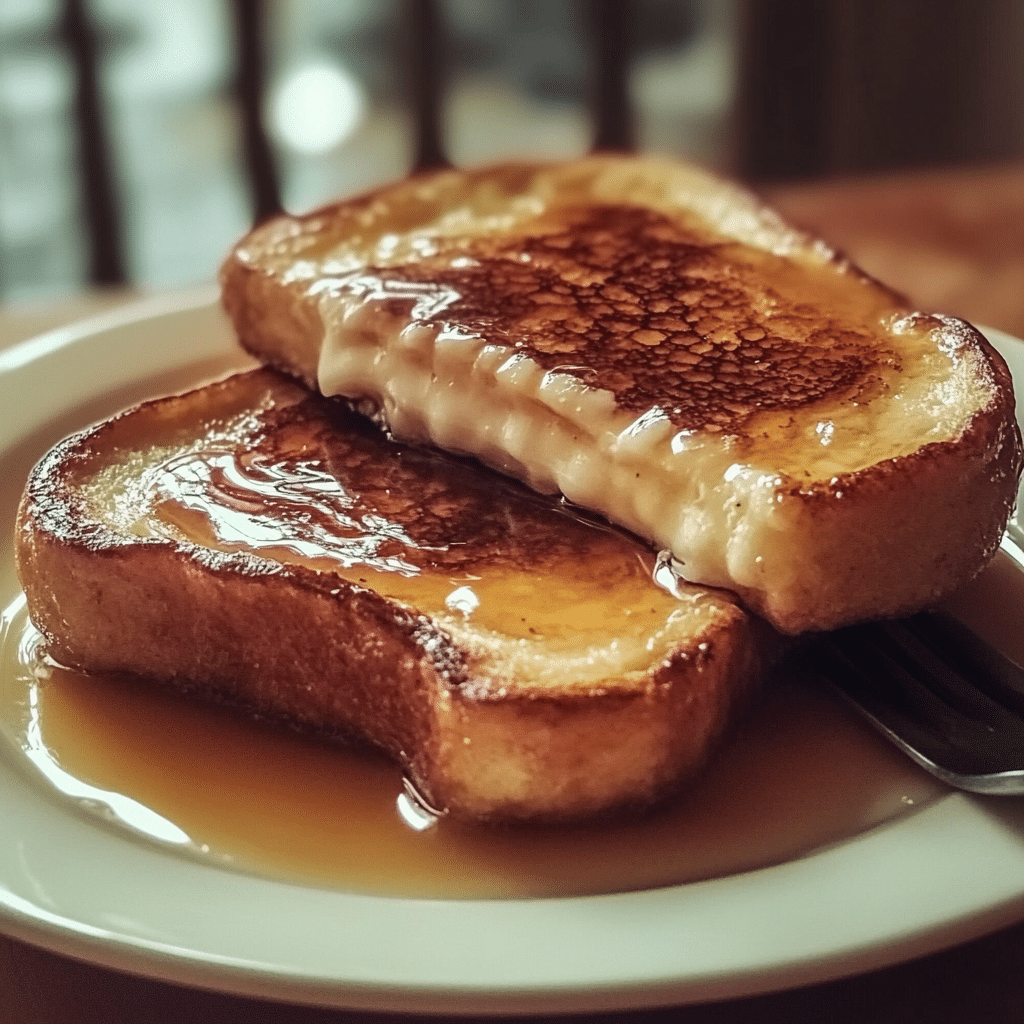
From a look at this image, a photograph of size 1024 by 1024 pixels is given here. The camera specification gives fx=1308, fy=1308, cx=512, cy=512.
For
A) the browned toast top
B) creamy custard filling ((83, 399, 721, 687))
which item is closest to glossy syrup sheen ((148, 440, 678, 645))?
creamy custard filling ((83, 399, 721, 687))

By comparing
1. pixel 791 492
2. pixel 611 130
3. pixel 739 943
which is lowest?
pixel 611 130

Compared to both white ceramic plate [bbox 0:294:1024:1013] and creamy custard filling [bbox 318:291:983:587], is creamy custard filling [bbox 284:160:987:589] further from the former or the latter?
white ceramic plate [bbox 0:294:1024:1013]

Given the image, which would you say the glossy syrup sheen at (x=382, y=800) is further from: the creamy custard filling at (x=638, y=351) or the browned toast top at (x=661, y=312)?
the browned toast top at (x=661, y=312)

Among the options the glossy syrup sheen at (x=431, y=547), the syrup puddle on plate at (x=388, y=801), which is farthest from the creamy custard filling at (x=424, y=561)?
the syrup puddle on plate at (x=388, y=801)

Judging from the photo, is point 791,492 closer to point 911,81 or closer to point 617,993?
point 617,993

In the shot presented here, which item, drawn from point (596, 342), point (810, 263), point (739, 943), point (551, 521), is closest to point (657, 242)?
point (810, 263)

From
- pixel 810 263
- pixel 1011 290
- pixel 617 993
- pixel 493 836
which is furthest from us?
pixel 1011 290

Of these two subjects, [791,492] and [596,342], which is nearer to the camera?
[791,492]
